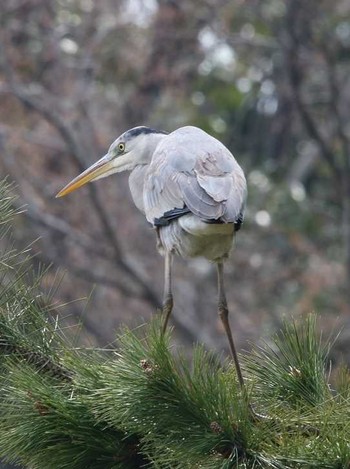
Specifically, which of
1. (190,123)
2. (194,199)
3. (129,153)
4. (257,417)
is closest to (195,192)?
(194,199)

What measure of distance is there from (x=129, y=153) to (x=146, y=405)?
8.39ft

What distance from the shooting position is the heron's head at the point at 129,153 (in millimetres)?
5203

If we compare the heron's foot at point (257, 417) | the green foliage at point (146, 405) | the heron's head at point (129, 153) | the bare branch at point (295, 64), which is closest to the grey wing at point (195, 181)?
the heron's head at point (129, 153)

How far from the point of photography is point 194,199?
4191 millimetres

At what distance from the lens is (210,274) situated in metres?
13.2

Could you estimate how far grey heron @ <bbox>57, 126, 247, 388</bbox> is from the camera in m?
4.12

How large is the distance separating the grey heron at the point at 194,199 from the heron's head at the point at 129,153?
0.76 ft

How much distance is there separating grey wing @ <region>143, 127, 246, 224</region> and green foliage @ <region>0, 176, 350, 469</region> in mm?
984

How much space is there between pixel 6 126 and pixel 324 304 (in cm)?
380

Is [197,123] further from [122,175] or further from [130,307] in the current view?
[130,307]

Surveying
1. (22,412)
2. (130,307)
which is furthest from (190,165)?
(130,307)

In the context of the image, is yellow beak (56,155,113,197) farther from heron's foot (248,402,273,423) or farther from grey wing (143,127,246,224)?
heron's foot (248,402,273,423)

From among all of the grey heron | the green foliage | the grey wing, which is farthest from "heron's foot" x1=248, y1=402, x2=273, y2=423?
the grey wing

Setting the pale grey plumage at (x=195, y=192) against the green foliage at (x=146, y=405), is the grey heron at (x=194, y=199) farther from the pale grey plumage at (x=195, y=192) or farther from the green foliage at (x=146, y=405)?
the green foliage at (x=146, y=405)
